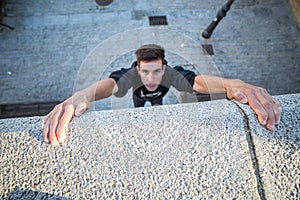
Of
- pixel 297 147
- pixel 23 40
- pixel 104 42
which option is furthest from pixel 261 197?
pixel 23 40

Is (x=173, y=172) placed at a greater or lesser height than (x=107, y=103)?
greater

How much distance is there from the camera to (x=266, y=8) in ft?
18.8

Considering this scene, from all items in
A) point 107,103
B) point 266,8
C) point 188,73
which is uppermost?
point 188,73

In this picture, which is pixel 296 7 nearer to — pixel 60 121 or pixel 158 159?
pixel 158 159

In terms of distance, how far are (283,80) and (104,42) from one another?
367cm

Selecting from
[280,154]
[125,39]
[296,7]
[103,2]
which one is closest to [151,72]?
[280,154]

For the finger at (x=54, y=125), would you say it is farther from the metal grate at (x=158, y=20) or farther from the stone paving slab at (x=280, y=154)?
the metal grate at (x=158, y=20)

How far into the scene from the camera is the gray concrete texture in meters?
4.90

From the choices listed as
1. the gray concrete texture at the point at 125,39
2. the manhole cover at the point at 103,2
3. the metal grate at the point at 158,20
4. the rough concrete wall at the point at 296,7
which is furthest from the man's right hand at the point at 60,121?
the rough concrete wall at the point at 296,7

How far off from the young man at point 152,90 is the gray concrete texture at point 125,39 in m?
2.22

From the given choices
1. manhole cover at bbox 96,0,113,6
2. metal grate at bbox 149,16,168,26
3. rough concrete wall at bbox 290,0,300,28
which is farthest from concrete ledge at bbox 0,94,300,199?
rough concrete wall at bbox 290,0,300,28

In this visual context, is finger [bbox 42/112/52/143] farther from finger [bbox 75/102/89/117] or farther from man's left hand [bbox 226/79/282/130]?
man's left hand [bbox 226/79/282/130]

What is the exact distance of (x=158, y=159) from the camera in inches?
55.2

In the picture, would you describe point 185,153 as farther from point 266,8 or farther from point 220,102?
point 266,8
